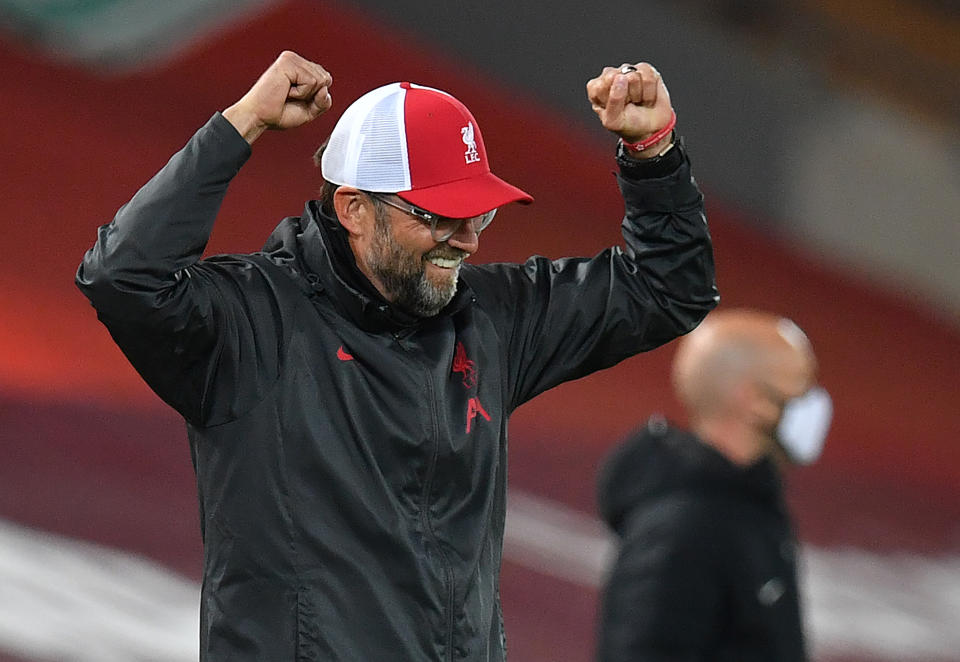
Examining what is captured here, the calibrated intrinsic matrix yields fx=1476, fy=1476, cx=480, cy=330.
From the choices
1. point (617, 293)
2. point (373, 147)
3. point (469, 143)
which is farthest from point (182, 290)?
point (617, 293)

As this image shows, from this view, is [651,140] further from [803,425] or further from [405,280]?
[803,425]

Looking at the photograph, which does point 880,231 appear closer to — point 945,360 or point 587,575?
point 945,360

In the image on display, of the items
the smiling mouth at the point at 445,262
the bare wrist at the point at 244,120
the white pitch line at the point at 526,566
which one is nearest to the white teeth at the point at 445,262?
the smiling mouth at the point at 445,262

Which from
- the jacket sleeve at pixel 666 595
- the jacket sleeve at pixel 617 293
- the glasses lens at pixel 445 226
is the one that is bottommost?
the jacket sleeve at pixel 666 595

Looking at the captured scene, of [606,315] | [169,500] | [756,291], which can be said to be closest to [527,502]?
[169,500]

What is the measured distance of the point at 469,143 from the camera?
1939mm

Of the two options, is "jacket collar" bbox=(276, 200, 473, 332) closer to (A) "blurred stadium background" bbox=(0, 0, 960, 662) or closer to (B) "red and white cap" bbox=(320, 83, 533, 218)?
(B) "red and white cap" bbox=(320, 83, 533, 218)

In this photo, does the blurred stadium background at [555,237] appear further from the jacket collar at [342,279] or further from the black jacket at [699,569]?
the jacket collar at [342,279]

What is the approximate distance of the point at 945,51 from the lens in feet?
26.9

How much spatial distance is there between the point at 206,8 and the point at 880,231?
3758 mm

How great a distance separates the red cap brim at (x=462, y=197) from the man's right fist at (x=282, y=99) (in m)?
0.16

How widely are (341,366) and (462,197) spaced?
263mm

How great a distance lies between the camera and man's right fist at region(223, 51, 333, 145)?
177cm

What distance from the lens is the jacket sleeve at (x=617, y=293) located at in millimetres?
2047
